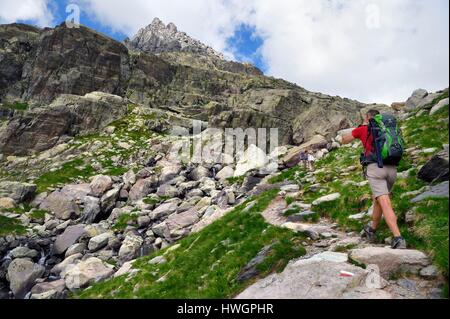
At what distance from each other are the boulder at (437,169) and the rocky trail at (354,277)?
16.3 ft

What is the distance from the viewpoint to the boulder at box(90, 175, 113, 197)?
48844 millimetres

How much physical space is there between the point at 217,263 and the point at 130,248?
1814 cm

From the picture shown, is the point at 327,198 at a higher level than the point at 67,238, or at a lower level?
higher

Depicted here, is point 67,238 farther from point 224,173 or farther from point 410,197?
point 410,197

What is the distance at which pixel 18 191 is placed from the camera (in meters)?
49.7

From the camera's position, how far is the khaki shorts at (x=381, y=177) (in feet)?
33.1

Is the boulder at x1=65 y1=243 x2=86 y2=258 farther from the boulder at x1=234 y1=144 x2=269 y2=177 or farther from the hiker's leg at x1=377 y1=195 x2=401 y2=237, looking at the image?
the hiker's leg at x1=377 y1=195 x2=401 y2=237

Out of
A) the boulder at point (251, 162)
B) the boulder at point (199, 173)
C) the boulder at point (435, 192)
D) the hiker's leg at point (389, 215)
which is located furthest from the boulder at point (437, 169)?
the boulder at point (199, 173)

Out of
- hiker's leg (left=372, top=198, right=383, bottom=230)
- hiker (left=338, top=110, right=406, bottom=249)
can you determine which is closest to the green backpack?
hiker (left=338, top=110, right=406, bottom=249)

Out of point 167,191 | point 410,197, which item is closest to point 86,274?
point 167,191

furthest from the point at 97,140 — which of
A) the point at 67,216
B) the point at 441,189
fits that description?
the point at 441,189

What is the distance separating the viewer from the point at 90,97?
3610 inches

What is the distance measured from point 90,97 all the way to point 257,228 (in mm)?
86843
